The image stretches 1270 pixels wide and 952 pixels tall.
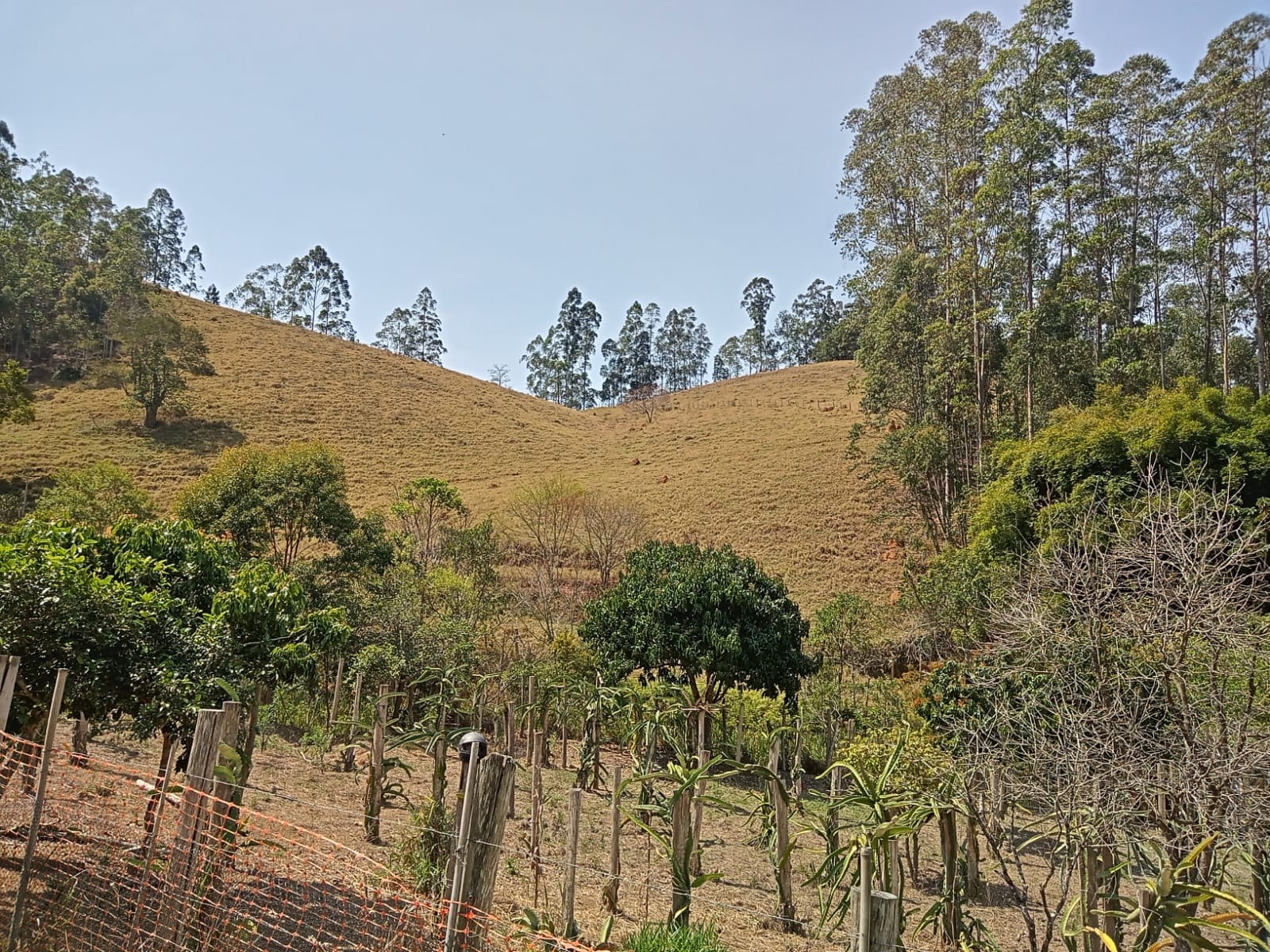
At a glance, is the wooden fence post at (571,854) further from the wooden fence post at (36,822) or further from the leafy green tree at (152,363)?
the leafy green tree at (152,363)

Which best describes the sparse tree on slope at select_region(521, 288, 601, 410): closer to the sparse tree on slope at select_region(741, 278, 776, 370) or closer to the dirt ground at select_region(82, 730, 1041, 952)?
the sparse tree on slope at select_region(741, 278, 776, 370)

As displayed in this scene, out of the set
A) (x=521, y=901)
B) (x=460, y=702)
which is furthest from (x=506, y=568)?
(x=521, y=901)

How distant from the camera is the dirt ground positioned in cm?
654

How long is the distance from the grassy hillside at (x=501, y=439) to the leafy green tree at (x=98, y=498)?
964 centimetres

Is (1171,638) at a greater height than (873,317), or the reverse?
(873,317)

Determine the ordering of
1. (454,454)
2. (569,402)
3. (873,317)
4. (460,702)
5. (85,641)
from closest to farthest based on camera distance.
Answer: (85,641), (460,702), (873,317), (454,454), (569,402)

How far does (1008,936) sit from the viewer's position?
7.02 m

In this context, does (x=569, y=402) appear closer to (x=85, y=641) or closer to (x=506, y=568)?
(x=506, y=568)

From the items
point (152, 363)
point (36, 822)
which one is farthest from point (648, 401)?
point (36, 822)

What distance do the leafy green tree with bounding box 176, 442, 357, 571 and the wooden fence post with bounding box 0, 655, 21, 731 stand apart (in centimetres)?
1690

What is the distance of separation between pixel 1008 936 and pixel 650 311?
3065 inches

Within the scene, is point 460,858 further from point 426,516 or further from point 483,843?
point 426,516

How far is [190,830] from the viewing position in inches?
162

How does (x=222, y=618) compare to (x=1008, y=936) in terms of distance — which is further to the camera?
(x=1008, y=936)
